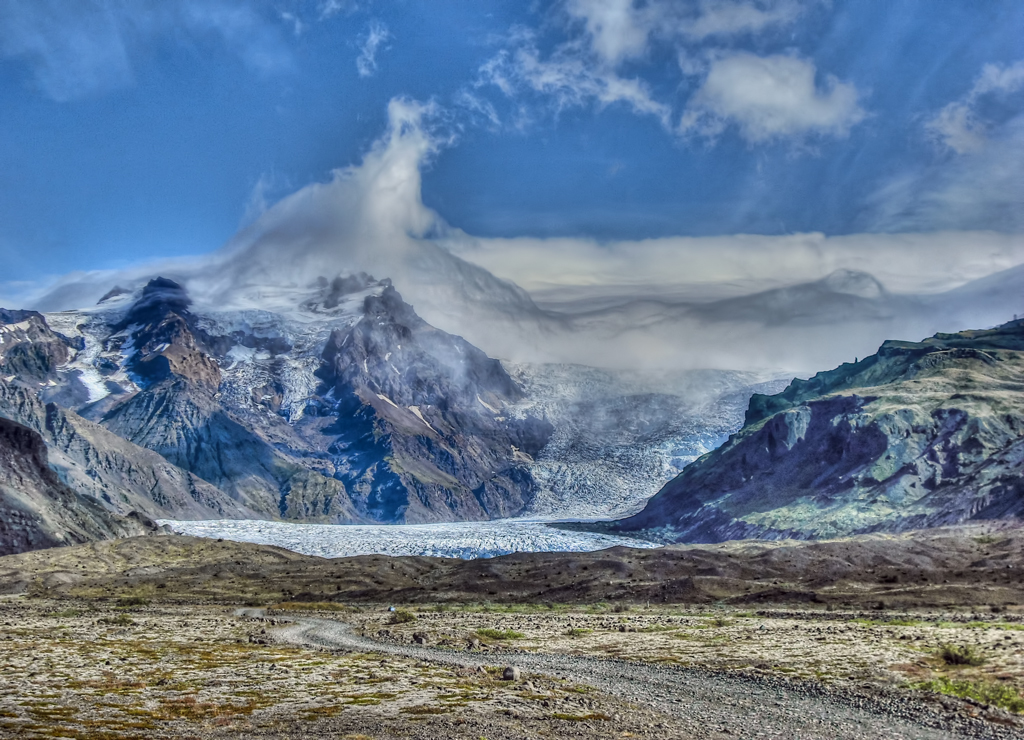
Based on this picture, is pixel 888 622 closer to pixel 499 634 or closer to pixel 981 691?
pixel 499 634

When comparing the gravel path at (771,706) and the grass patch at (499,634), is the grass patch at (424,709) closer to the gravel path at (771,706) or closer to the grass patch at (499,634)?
the gravel path at (771,706)

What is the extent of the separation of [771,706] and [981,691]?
892 centimetres

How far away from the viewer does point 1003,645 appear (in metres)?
51.6

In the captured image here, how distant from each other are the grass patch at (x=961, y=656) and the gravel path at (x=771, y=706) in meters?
7.56

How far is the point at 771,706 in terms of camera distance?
1550 inches

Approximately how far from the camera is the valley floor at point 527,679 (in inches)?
1355

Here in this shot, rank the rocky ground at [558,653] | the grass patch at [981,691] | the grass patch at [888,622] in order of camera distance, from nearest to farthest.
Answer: the rocky ground at [558,653]
the grass patch at [981,691]
the grass patch at [888,622]

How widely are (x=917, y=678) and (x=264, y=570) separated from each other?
133880mm

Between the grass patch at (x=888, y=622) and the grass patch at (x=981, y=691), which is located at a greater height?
the grass patch at (x=981, y=691)

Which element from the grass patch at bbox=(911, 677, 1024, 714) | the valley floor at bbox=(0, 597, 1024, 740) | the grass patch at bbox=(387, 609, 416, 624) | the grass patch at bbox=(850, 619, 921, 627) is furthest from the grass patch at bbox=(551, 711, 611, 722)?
the grass patch at bbox=(387, 609, 416, 624)

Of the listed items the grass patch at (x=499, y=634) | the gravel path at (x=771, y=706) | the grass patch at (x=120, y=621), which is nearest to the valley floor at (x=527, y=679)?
the gravel path at (x=771, y=706)

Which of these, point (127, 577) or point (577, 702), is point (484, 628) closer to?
point (577, 702)

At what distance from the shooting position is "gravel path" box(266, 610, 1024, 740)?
33.9m

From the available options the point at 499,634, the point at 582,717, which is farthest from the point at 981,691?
the point at 499,634
